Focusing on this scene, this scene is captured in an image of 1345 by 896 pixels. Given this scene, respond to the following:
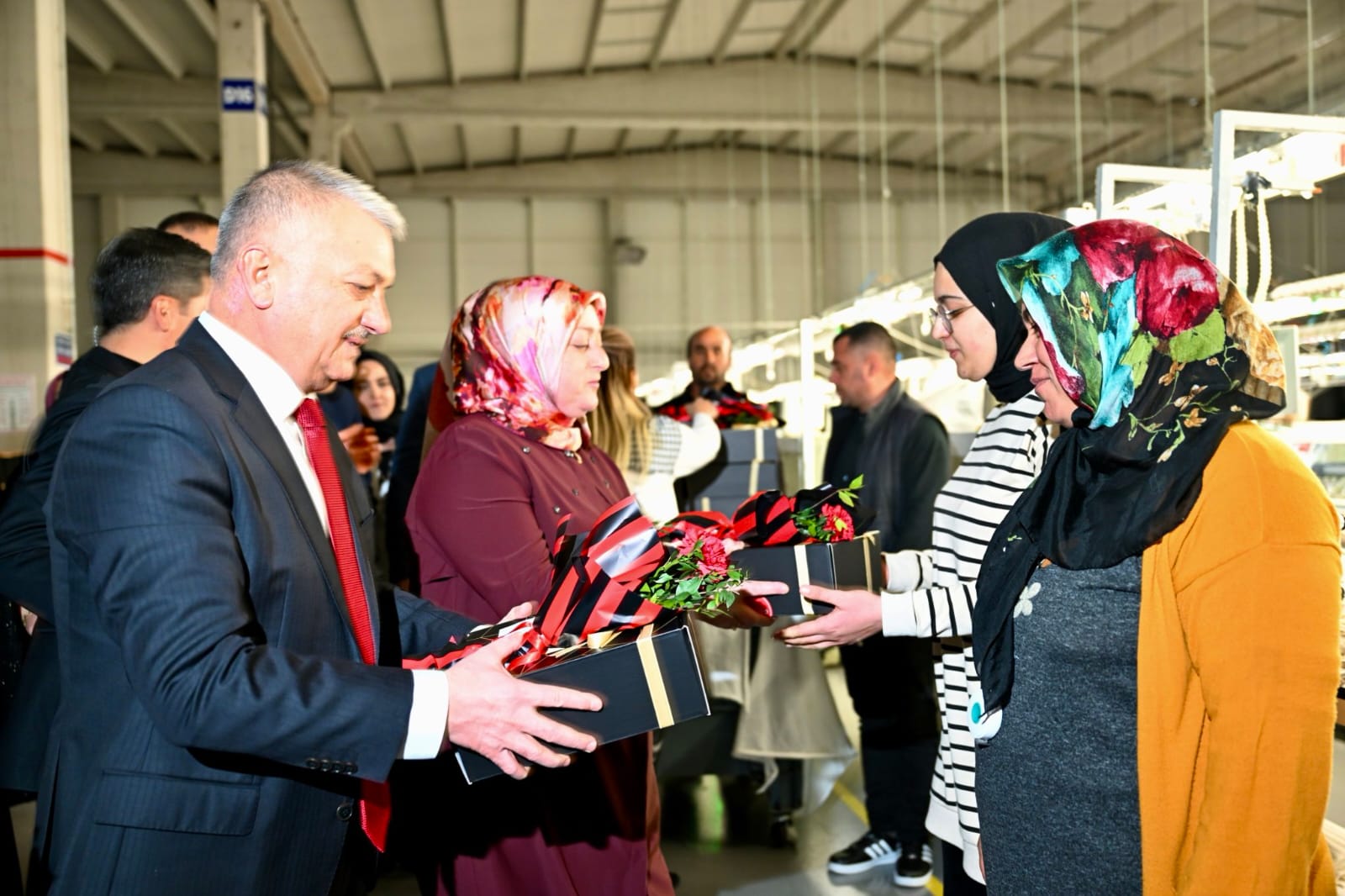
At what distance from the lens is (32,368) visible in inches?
245

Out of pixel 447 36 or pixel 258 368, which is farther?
pixel 447 36

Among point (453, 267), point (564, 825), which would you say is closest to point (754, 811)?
point (564, 825)

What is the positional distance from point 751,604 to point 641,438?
167 cm

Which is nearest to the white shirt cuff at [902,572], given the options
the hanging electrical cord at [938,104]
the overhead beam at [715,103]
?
the hanging electrical cord at [938,104]

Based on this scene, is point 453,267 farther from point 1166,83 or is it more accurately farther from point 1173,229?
point 1173,229

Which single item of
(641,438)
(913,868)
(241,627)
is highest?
(641,438)

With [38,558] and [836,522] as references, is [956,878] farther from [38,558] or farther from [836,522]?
[38,558]

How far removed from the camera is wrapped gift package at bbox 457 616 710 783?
1.34 meters

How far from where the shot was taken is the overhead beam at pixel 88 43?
975 cm

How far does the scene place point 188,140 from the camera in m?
14.2

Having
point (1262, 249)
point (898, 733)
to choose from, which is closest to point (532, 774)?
point (1262, 249)

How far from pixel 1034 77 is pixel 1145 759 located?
43.5 ft

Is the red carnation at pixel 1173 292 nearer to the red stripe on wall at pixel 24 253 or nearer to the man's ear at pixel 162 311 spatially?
the man's ear at pixel 162 311

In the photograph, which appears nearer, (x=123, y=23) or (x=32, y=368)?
(x=32, y=368)
